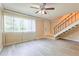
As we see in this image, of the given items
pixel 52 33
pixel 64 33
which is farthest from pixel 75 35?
pixel 52 33

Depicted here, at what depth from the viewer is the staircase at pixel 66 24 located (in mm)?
6674

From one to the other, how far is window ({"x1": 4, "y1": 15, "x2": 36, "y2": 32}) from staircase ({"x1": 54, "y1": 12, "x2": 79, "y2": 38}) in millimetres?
1741

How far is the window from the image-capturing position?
15.5ft

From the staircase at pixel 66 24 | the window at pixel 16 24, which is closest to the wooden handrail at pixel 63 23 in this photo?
the staircase at pixel 66 24

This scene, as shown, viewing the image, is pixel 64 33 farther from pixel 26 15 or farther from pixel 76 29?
pixel 26 15

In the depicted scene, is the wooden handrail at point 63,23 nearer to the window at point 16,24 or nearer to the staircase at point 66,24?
the staircase at point 66,24

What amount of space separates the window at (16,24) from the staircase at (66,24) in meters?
1.74

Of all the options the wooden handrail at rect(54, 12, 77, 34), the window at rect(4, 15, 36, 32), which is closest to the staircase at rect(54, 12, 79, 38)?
the wooden handrail at rect(54, 12, 77, 34)

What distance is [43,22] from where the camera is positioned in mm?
8375

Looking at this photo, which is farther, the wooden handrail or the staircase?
the wooden handrail

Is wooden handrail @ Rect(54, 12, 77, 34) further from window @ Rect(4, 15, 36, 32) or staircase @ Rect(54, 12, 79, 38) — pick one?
window @ Rect(4, 15, 36, 32)

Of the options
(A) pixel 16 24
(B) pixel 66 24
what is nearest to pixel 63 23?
(B) pixel 66 24

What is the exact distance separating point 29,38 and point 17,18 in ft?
6.13

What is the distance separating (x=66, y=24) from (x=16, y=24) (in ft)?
12.0
